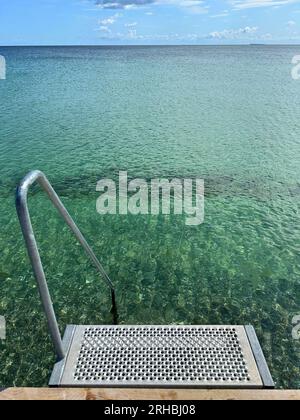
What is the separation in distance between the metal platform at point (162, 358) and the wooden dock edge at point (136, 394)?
0.32 metres

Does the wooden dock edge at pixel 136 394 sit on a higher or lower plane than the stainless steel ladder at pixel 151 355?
higher

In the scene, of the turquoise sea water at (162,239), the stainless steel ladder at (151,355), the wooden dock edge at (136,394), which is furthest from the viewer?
the turquoise sea water at (162,239)

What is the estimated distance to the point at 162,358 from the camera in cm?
382

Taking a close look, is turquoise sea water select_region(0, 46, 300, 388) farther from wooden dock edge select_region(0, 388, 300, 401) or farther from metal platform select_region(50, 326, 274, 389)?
wooden dock edge select_region(0, 388, 300, 401)

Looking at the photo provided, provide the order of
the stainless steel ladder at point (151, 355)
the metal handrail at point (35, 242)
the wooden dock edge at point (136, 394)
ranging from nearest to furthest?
the metal handrail at point (35, 242), the wooden dock edge at point (136, 394), the stainless steel ladder at point (151, 355)

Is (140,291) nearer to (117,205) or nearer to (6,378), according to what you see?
(6,378)

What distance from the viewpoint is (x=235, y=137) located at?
15664 mm

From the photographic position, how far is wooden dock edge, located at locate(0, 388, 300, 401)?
303 centimetres

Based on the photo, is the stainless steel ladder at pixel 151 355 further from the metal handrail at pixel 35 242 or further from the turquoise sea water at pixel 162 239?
the turquoise sea water at pixel 162 239

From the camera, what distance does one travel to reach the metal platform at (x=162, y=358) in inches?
137

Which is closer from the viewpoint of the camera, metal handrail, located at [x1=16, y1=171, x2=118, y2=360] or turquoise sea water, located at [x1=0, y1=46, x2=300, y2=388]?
metal handrail, located at [x1=16, y1=171, x2=118, y2=360]

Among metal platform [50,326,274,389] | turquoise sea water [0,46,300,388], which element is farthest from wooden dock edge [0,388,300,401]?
turquoise sea water [0,46,300,388]

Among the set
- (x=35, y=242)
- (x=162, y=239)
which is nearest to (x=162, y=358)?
(x=35, y=242)

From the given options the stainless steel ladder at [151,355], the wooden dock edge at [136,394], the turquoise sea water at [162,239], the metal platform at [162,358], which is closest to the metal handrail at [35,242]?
the stainless steel ladder at [151,355]
